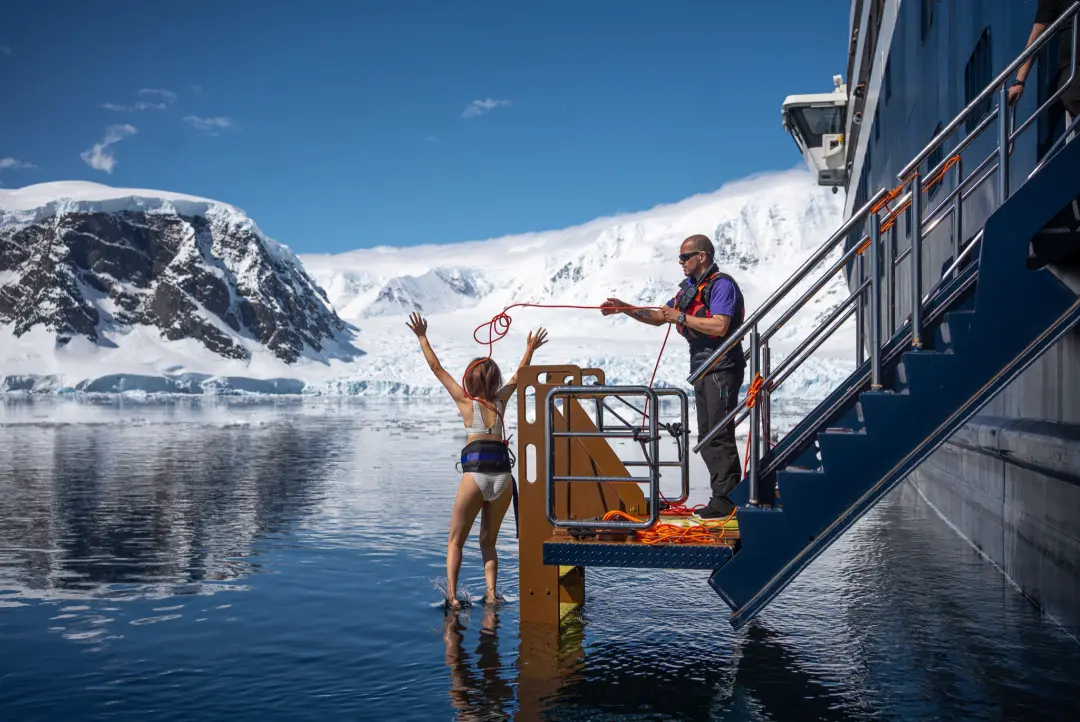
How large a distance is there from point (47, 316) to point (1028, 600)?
13776 centimetres

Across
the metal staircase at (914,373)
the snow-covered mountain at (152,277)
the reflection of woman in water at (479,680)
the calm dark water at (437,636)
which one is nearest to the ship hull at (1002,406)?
the metal staircase at (914,373)

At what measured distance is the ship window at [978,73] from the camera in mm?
8219

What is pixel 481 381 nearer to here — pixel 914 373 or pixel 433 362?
pixel 433 362

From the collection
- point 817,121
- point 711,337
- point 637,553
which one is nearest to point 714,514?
point 637,553

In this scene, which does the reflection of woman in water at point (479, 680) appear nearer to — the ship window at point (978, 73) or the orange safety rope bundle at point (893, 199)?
the orange safety rope bundle at point (893, 199)

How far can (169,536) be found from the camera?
9430 millimetres

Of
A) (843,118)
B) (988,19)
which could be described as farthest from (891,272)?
(843,118)

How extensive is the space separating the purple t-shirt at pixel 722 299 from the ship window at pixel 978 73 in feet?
10.1

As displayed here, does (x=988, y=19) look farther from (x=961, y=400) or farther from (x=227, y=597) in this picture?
(x=227, y=597)

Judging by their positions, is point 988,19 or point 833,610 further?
point 988,19

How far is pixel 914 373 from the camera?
467 cm

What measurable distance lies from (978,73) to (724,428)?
4901mm

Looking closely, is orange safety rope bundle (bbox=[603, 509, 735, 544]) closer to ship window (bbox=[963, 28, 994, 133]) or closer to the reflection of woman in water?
the reflection of woman in water

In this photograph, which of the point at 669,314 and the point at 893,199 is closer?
the point at 893,199
